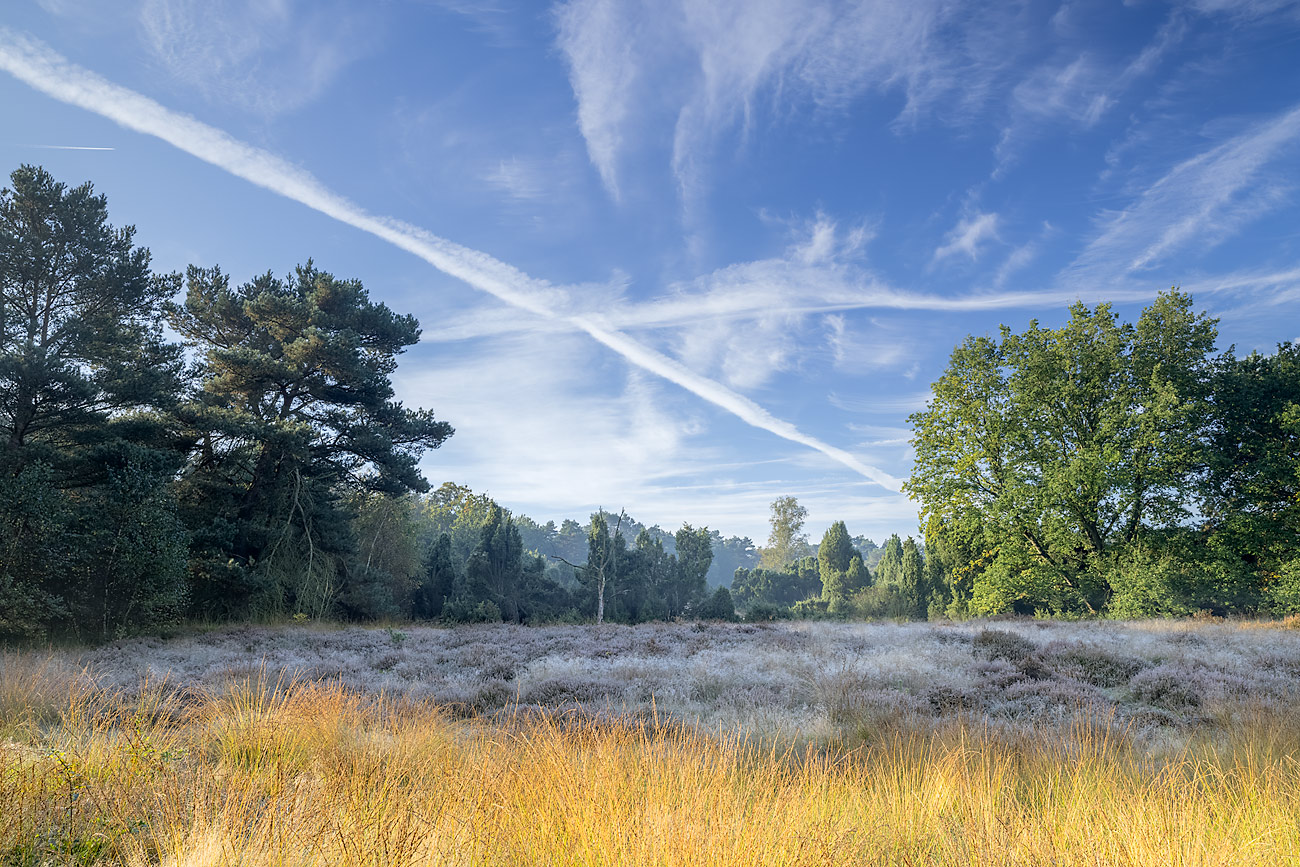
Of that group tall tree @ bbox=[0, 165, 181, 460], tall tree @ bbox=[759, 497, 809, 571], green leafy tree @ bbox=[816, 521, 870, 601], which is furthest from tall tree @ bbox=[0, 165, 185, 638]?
tall tree @ bbox=[759, 497, 809, 571]

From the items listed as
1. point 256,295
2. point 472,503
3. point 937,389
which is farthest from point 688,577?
point 472,503

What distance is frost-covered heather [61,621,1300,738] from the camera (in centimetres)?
644

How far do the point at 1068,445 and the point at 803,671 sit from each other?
19154 millimetres

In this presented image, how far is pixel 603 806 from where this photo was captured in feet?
9.78

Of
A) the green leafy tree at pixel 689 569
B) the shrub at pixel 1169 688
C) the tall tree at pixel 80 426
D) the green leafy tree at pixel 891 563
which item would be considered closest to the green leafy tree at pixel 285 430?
the tall tree at pixel 80 426

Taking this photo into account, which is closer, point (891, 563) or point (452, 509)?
point (891, 563)

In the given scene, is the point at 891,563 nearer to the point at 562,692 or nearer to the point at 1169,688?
the point at 1169,688

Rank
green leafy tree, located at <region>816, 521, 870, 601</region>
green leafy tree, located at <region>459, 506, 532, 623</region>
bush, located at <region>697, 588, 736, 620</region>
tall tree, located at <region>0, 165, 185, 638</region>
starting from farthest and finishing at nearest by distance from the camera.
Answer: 1. green leafy tree, located at <region>816, 521, 870, 601</region>
2. bush, located at <region>697, 588, 736, 620</region>
3. green leafy tree, located at <region>459, 506, 532, 623</region>
4. tall tree, located at <region>0, 165, 185, 638</region>

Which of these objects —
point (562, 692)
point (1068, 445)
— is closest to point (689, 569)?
point (1068, 445)

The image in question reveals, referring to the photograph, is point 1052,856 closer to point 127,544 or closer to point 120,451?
point 127,544

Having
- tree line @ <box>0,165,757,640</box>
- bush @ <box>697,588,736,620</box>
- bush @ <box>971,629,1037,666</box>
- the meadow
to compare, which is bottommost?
bush @ <box>697,588,736,620</box>

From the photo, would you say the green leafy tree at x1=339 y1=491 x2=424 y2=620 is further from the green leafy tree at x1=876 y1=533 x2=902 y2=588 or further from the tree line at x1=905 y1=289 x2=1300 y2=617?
the green leafy tree at x1=876 y1=533 x2=902 y2=588

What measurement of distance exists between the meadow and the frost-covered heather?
3.0 inches

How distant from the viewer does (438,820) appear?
2945 millimetres
